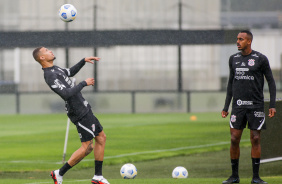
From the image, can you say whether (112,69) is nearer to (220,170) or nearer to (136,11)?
(136,11)

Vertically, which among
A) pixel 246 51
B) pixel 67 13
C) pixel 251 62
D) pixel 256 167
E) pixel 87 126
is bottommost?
pixel 256 167

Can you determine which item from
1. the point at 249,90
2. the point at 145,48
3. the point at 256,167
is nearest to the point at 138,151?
the point at 256,167

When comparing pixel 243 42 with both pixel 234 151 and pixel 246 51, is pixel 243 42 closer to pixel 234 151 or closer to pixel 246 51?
pixel 246 51

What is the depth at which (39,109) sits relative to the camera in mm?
32531

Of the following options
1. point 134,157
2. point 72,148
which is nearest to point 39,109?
point 72,148

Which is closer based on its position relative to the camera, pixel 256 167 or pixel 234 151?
pixel 256 167

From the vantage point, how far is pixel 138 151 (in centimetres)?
1702

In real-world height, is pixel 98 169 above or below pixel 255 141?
below

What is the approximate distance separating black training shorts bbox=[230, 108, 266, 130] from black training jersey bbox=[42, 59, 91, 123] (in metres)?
2.01

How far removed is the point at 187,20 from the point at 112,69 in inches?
178

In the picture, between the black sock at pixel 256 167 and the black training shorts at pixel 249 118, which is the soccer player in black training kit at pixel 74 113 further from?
the black sock at pixel 256 167

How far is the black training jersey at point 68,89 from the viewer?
895cm

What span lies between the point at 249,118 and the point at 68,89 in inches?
97.9

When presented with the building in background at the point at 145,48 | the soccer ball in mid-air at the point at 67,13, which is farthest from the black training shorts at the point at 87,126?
the building in background at the point at 145,48
